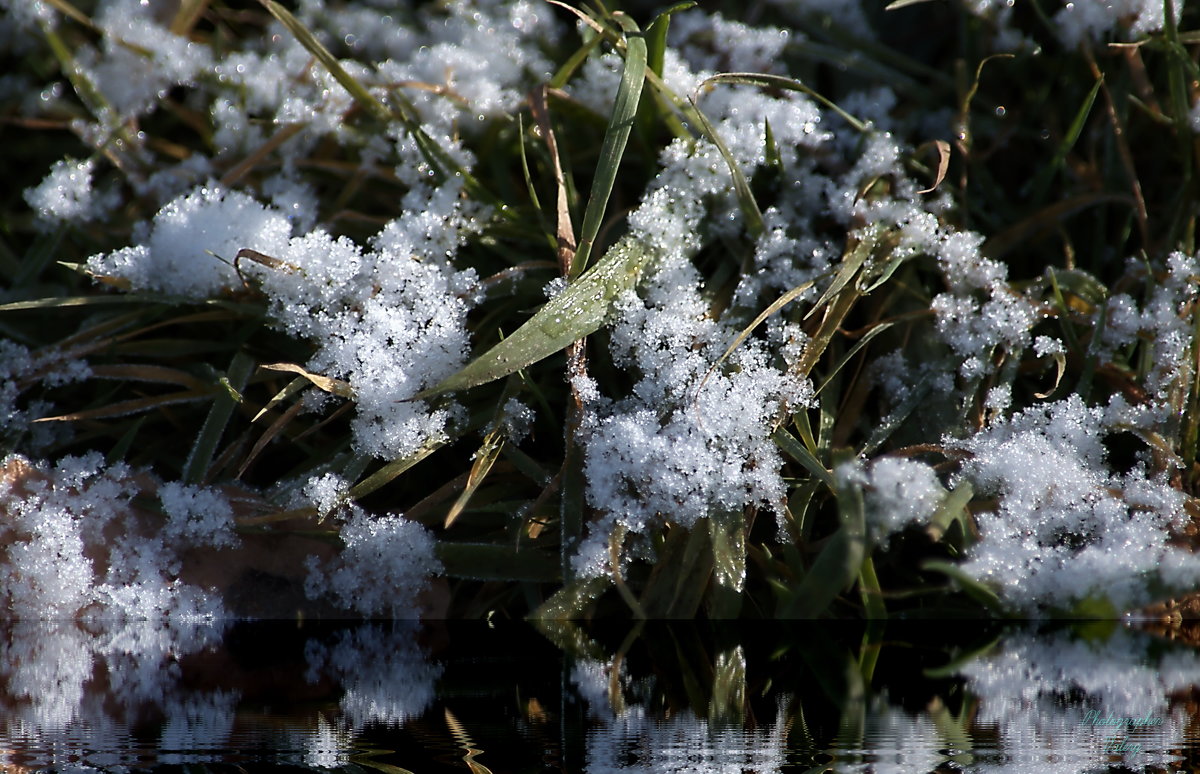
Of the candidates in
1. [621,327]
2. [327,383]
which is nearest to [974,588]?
[621,327]

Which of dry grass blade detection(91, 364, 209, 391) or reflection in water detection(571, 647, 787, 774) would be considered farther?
dry grass blade detection(91, 364, 209, 391)

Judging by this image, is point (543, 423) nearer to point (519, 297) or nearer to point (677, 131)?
point (519, 297)

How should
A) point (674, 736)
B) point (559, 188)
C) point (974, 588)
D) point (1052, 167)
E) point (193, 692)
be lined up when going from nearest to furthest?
point (674, 736) < point (193, 692) < point (974, 588) < point (559, 188) < point (1052, 167)

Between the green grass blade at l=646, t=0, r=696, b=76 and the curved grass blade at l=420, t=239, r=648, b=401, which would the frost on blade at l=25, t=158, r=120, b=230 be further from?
the green grass blade at l=646, t=0, r=696, b=76

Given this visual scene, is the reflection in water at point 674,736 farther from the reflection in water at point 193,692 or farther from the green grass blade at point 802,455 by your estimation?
the green grass blade at point 802,455

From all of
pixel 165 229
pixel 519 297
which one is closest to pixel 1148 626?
pixel 519 297

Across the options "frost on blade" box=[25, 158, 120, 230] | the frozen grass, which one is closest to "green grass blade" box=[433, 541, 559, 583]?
the frozen grass

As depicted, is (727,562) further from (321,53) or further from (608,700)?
(321,53)

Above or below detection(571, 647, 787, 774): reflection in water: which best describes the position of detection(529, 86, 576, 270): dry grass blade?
above
